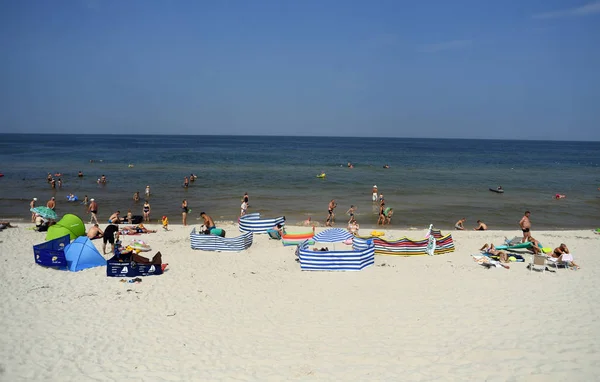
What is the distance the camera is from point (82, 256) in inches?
515

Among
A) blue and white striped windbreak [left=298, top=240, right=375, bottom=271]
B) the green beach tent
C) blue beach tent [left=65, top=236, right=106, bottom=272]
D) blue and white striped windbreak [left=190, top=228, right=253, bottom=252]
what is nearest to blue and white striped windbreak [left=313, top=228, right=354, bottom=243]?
blue and white striped windbreak [left=298, top=240, right=375, bottom=271]

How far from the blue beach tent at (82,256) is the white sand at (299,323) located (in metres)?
0.35

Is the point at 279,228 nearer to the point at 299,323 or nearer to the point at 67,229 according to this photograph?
the point at 67,229

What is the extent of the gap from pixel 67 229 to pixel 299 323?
10.8m

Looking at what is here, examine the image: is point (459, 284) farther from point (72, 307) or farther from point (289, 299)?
point (72, 307)

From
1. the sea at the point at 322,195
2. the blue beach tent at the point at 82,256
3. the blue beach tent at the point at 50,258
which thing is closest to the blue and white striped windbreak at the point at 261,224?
the sea at the point at 322,195

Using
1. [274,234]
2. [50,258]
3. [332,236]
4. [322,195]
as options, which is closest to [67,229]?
[50,258]

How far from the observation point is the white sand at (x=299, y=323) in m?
7.55

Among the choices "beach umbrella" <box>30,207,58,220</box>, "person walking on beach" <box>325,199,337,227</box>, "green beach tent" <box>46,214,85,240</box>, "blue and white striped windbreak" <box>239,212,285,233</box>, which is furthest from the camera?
"person walking on beach" <box>325,199,337,227</box>

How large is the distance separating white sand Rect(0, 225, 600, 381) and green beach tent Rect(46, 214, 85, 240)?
1880 mm

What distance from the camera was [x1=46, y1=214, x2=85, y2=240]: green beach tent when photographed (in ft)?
51.9

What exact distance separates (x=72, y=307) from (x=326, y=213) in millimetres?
17503

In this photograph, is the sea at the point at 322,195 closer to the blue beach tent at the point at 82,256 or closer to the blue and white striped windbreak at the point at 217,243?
the blue and white striped windbreak at the point at 217,243

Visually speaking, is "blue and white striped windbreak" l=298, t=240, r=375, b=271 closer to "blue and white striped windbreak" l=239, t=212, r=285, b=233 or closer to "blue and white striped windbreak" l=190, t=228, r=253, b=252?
"blue and white striped windbreak" l=190, t=228, r=253, b=252
